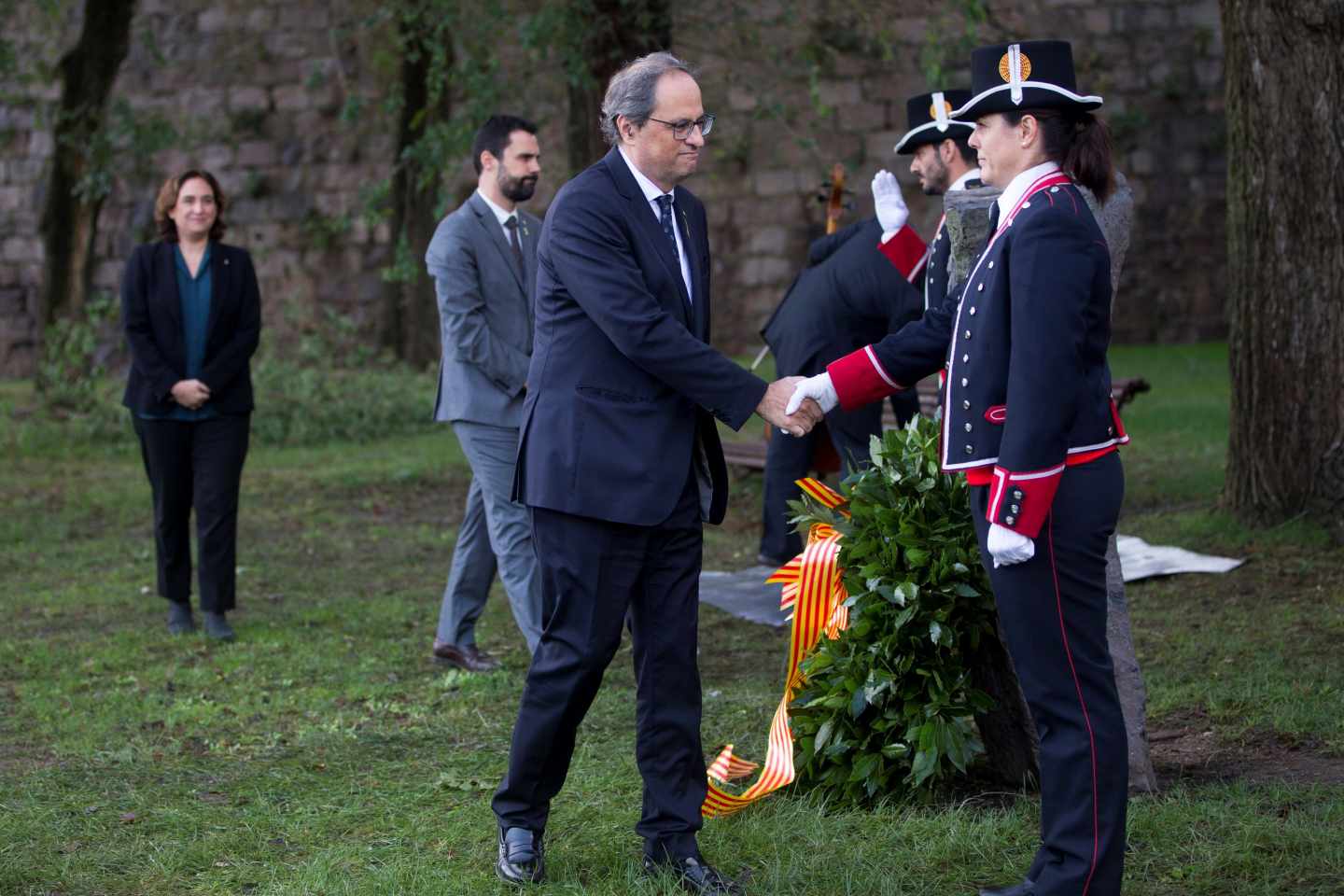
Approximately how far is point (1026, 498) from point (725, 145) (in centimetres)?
1425

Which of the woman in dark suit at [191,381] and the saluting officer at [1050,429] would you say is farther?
the woman in dark suit at [191,381]

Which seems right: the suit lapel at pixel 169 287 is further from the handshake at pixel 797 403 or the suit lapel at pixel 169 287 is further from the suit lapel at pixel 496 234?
the handshake at pixel 797 403

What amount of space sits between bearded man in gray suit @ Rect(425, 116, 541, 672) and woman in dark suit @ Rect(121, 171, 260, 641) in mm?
1161

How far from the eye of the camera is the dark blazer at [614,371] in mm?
3691

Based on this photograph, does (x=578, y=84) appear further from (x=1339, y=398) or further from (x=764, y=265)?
(x=764, y=265)

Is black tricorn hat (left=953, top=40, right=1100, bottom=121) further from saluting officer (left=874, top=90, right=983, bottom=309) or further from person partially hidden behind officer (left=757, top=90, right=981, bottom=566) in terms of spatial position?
person partially hidden behind officer (left=757, top=90, right=981, bottom=566)

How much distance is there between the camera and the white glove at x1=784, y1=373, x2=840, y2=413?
392 cm

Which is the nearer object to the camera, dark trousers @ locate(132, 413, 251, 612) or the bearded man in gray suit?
the bearded man in gray suit

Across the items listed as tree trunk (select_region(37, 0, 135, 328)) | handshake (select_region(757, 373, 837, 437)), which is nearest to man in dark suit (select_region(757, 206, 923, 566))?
handshake (select_region(757, 373, 837, 437))

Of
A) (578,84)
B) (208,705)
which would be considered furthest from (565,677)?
(578,84)

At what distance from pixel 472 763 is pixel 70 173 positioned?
1173 cm

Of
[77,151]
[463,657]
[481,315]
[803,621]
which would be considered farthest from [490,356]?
[77,151]

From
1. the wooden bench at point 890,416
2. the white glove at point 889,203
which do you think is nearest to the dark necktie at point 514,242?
the white glove at point 889,203

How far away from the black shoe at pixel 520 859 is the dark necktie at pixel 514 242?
8.73ft
